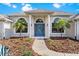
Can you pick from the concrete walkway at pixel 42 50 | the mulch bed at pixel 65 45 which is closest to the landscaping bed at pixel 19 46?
the concrete walkway at pixel 42 50

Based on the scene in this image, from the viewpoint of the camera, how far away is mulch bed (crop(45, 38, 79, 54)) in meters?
8.95

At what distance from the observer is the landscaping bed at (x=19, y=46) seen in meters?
8.92

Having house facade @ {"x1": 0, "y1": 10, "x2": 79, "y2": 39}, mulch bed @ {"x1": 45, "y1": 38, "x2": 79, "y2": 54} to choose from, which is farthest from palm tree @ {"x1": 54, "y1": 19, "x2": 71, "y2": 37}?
mulch bed @ {"x1": 45, "y1": 38, "x2": 79, "y2": 54}

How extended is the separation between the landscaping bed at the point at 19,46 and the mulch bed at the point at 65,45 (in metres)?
0.42

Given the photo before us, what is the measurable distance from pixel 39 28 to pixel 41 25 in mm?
92

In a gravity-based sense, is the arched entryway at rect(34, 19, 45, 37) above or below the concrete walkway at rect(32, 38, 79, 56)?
above

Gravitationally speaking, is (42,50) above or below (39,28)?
below

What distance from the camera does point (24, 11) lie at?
29.4 feet

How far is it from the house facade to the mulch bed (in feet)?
0.40

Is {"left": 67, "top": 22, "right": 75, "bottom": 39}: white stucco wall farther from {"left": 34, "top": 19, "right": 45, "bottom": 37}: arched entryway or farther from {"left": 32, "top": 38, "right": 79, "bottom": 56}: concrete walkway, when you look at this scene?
{"left": 34, "top": 19, "right": 45, "bottom": 37}: arched entryway

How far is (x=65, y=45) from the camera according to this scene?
896 centimetres

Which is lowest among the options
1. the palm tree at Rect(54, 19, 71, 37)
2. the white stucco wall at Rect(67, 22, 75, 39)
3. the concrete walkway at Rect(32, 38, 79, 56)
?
the concrete walkway at Rect(32, 38, 79, 56)

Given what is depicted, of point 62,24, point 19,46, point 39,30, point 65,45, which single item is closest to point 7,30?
point 19,46

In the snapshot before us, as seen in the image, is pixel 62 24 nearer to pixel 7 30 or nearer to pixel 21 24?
pixel 21 24
